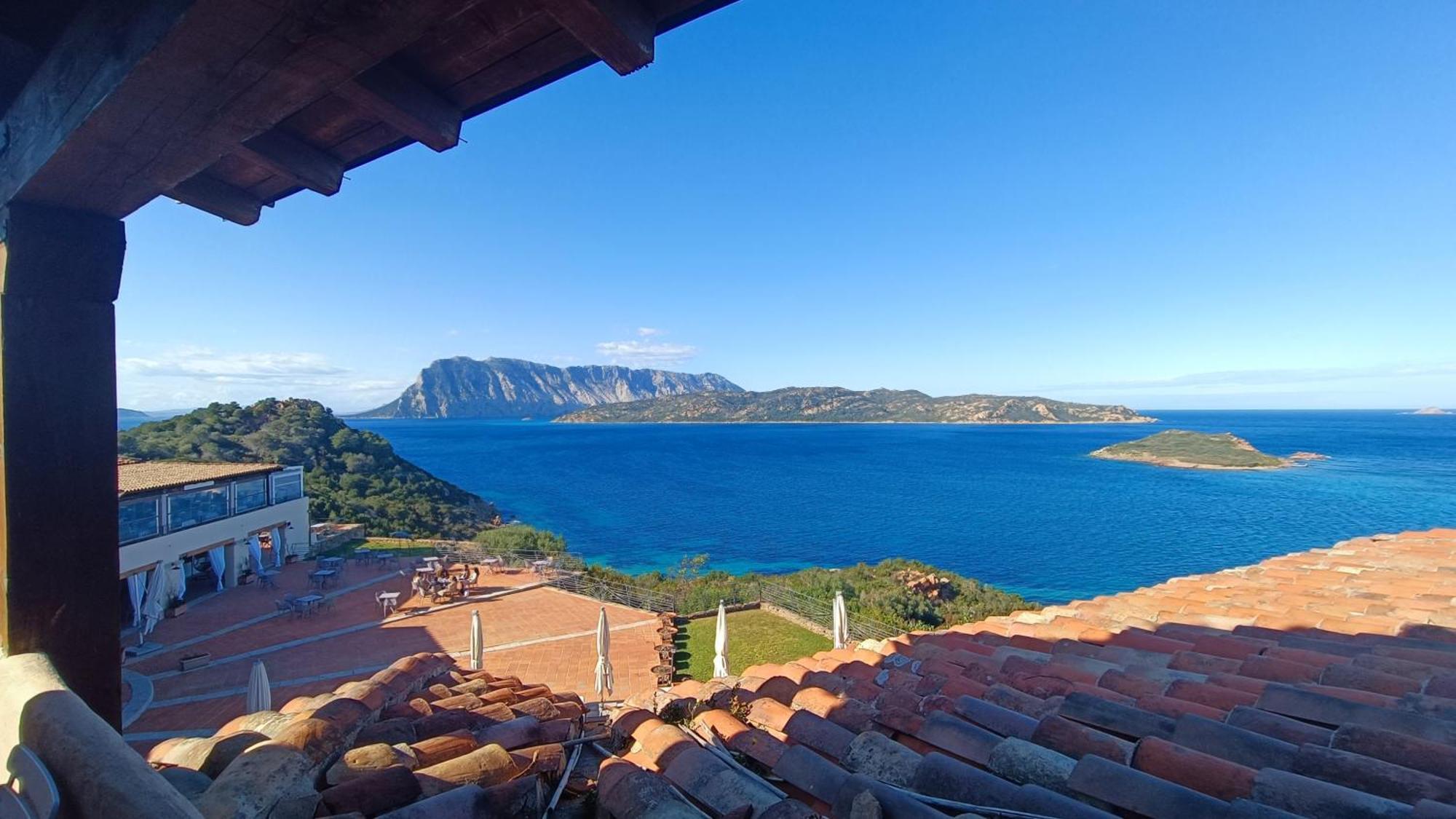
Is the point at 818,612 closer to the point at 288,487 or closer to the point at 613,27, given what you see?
the point at 613,27

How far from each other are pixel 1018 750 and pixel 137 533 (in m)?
19.9

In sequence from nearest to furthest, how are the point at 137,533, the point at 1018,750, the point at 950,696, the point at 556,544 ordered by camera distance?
1. the point at 1018,750
2. the point at 950,696
3. the point at 137,533
4. the point at 556,544

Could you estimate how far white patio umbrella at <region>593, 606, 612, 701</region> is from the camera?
9992mm

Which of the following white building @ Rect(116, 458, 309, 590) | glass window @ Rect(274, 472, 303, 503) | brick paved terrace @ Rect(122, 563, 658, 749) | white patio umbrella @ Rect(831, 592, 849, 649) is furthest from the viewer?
glass window @ Rect(274, 472, 303, 503)

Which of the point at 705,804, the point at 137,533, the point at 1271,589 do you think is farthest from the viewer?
the point at 137,533

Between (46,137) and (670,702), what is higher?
(46,137)

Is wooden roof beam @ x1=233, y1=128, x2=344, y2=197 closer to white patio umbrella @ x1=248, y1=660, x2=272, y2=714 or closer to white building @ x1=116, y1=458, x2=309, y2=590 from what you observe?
white patio umbrella @ x1=248, y1=660, x2=272, y2=714

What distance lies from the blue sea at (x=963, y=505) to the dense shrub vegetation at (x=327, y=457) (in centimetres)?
781

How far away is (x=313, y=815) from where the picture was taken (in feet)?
6.07

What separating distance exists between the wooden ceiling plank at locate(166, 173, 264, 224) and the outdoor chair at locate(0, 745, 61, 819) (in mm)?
1862

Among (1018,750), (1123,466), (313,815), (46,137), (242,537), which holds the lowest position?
(1123,466)

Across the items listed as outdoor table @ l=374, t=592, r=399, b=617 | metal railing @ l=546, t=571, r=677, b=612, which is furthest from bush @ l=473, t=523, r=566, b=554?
outdoor table @ l=374, t=592, r=399, b=617

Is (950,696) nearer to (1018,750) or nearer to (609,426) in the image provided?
(1018,750)

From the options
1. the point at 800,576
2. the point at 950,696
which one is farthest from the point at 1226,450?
the point at 950,696
